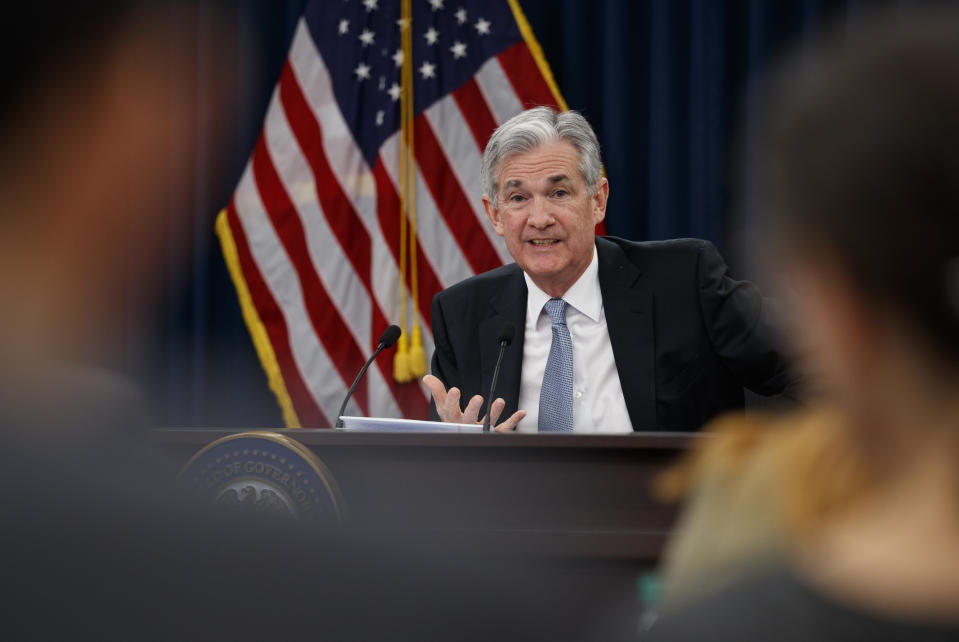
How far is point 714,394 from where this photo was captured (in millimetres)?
2541

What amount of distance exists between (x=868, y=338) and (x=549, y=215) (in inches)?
90.0

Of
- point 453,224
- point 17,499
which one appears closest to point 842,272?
point 17,499

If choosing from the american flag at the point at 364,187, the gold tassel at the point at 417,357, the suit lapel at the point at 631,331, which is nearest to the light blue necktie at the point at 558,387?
the suit lapel at the point at 631,331

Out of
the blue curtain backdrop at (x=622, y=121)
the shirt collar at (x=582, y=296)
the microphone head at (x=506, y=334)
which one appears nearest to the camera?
the microphone head at (x=506, y=334)

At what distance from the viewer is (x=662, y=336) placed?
8.42 ft

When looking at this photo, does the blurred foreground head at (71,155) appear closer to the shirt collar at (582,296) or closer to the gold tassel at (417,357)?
the shirt collar at (582,296)

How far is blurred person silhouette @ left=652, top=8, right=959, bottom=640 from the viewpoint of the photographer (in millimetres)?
385

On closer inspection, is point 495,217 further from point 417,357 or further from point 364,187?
point 364,187

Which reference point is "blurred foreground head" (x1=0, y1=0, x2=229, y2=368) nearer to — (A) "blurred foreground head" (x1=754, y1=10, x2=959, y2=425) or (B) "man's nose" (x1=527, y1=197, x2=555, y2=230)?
(A) "blurred foreground head" (x1=754, y1=10, x2=959, y2=425)

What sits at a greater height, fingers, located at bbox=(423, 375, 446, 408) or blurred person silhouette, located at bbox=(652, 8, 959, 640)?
blurred person silhouette, located at bbox=(652, 8, 959, 640)

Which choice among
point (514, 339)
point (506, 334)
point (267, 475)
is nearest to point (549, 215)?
point (514, 339)

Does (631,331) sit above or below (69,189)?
below

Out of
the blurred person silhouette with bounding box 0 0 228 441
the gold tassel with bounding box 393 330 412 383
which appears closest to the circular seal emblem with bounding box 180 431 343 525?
the blurred person silhouette with bounding box 0 0 228 441

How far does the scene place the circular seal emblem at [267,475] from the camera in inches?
59.5
